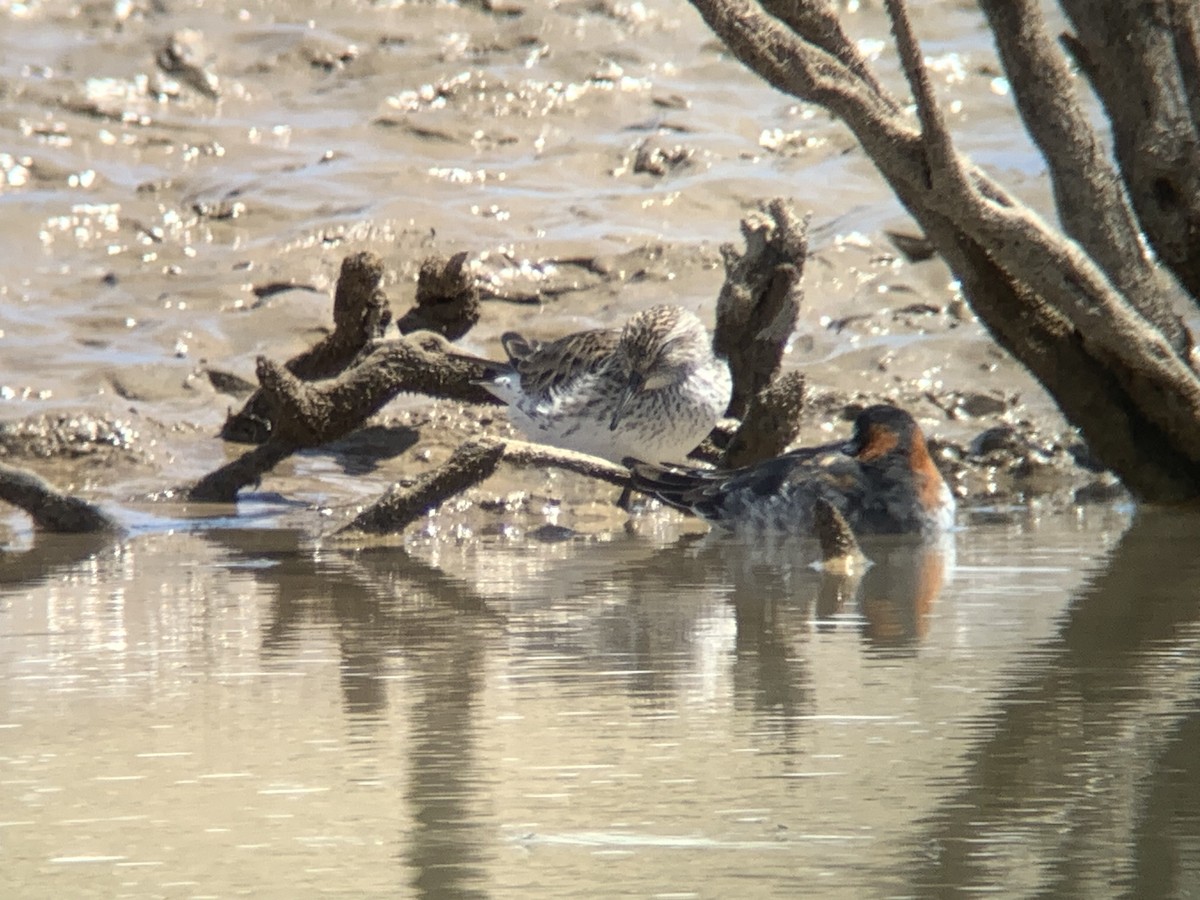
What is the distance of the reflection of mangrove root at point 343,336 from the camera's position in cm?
809

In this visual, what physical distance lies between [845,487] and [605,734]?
354 cm

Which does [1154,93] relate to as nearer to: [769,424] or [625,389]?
[769,424]

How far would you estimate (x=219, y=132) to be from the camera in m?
13.2

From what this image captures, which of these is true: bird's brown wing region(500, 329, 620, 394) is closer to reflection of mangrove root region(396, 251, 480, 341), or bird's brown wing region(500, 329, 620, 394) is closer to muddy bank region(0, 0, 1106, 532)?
reflection of mangrove root region(396, 251, 480, 341)

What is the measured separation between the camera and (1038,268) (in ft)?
20.0

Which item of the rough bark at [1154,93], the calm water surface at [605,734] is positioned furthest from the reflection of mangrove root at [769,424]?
the calm water surface at [605,734]

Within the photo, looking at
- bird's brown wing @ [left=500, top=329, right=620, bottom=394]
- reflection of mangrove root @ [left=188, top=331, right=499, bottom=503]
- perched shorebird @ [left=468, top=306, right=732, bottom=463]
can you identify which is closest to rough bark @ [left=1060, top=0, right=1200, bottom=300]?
perched shorebird @ [left=468, top=306, right=732, bottom=463]

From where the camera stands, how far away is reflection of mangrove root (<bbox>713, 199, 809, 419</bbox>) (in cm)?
791

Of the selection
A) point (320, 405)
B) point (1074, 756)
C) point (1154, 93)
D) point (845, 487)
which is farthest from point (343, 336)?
point (1074, 756)

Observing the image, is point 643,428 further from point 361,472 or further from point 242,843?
point 242,843

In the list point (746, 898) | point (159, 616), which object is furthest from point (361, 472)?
point (746, 898)

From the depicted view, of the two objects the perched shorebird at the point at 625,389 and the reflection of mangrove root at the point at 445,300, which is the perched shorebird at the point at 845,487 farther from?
the reflection of mangrove root at the point at 445,300

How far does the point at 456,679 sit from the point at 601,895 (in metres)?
1.49

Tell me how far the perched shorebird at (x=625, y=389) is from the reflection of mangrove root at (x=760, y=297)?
0.19 m
